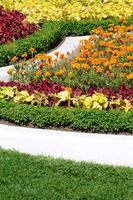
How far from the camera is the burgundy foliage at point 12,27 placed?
12.6 meters

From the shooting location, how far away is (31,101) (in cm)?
888

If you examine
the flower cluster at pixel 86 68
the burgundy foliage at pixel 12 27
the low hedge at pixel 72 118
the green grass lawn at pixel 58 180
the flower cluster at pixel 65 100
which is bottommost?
the green grass lawn at pixel 58 180

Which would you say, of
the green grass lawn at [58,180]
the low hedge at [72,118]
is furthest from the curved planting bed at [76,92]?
Answer: the green grass lawn at [58,180]

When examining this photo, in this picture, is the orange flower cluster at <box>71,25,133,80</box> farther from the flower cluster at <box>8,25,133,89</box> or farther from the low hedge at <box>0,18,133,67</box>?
the low hedge at <box>0,18,133,67</box>

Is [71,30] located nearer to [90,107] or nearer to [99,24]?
[99,24]

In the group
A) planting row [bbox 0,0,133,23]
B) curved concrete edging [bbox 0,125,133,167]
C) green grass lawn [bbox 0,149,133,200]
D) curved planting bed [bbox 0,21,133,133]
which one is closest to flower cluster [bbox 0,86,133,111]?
curved planting bed [bbox 0,21,133,133]

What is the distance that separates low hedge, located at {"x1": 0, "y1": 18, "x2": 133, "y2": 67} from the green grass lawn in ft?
12.3

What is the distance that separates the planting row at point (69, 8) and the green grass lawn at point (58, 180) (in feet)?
21.1

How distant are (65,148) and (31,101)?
1.07m

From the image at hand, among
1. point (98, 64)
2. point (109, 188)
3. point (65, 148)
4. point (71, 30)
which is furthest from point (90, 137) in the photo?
point (71, 30)

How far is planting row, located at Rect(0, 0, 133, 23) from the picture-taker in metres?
14.7

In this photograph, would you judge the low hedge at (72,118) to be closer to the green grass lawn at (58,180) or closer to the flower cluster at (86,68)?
the green grass lawn at (58,180)

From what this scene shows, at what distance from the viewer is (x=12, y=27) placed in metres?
12.9

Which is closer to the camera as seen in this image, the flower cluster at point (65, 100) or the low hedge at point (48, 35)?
the flower cluster at point (65, 100)
